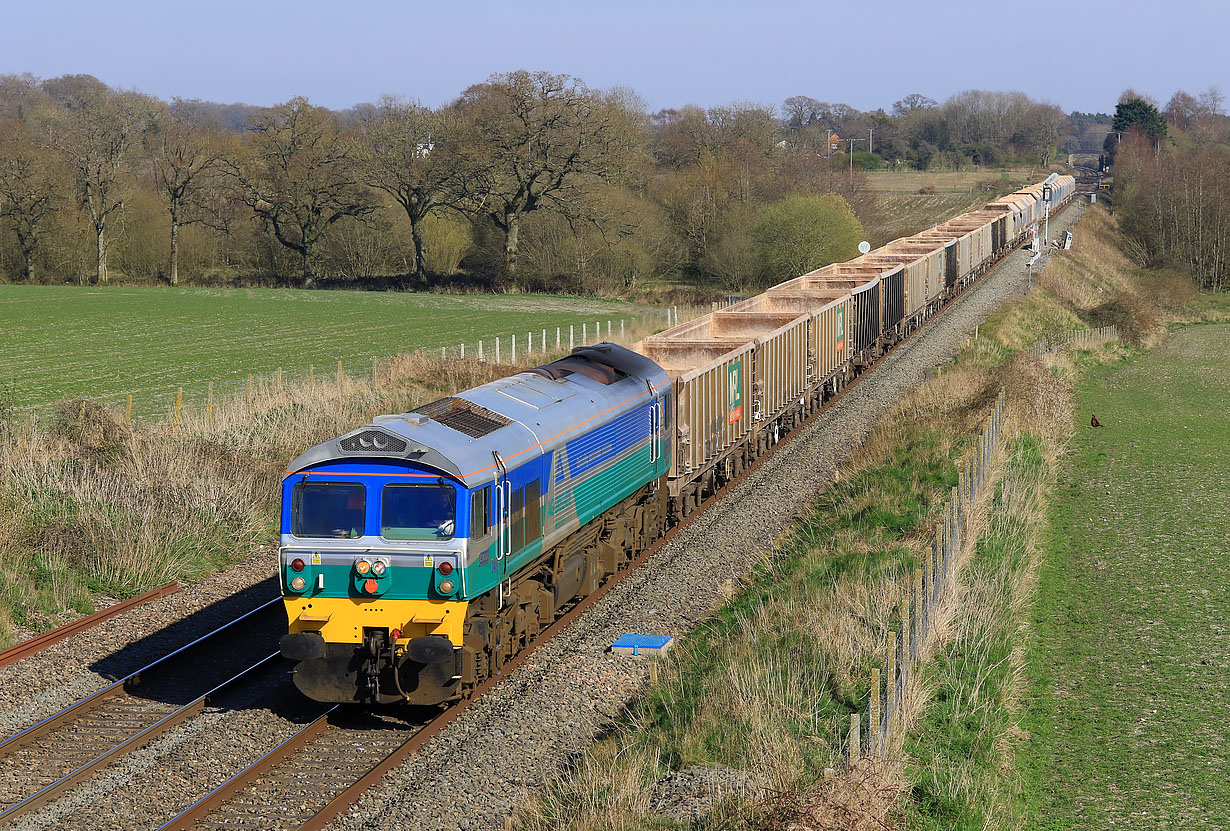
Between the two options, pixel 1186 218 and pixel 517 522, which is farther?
pixel 1186 218

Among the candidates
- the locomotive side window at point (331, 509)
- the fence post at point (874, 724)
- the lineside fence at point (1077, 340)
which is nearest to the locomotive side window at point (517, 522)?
the locomotive side window at point (331, 509)

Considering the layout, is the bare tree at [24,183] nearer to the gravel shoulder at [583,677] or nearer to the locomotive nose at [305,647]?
the gravel shoulder at [583,677]

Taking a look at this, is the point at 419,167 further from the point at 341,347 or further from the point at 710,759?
the point at 710,759

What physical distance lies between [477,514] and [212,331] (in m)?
44.9

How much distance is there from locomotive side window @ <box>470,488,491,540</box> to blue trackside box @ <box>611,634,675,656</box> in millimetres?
3087

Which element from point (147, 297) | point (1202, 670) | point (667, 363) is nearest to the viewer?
point (1202, 670)

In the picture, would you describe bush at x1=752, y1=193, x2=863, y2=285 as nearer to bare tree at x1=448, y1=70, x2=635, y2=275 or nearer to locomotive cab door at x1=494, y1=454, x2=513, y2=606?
bare tree at x1=448, y1=70, x2=635, y2=275

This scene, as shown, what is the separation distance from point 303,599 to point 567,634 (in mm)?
4390

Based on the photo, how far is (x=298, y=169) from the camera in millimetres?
75625

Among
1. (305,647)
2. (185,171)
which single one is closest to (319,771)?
(305,647)

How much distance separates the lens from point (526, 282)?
7544 centimetres

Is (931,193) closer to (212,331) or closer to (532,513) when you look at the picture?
(212,331)

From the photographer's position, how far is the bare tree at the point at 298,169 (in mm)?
75625

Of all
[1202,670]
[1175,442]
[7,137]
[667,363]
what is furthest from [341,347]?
[7,137]
